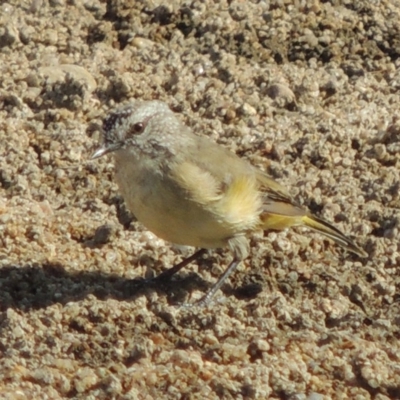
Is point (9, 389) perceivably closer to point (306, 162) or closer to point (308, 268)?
point (308, 268)

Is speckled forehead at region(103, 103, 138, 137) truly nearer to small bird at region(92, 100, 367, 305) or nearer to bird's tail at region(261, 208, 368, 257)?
small bird at region(92, 100, 367, 305)

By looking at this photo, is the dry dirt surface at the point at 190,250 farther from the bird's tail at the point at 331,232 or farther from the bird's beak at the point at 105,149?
the bird's beak at the point at 105,149

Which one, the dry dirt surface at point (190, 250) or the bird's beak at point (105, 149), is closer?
the dry dirt surface at point (190, 250)

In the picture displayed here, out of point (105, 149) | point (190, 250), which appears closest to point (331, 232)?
point (190, 250)

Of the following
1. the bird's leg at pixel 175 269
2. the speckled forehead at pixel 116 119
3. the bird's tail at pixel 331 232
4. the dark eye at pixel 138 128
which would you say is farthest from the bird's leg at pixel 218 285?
the speckled forehead at pixel 116 119

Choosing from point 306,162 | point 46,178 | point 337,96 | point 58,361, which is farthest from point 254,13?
point 58,361

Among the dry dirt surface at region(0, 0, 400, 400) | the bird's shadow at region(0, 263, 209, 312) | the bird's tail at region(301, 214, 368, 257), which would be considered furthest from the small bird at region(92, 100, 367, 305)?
the dry dirt surface at region(0, 0, 400, 400)

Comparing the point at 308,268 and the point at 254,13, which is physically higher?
the point at 254,13

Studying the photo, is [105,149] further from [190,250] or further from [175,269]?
[190,250]
